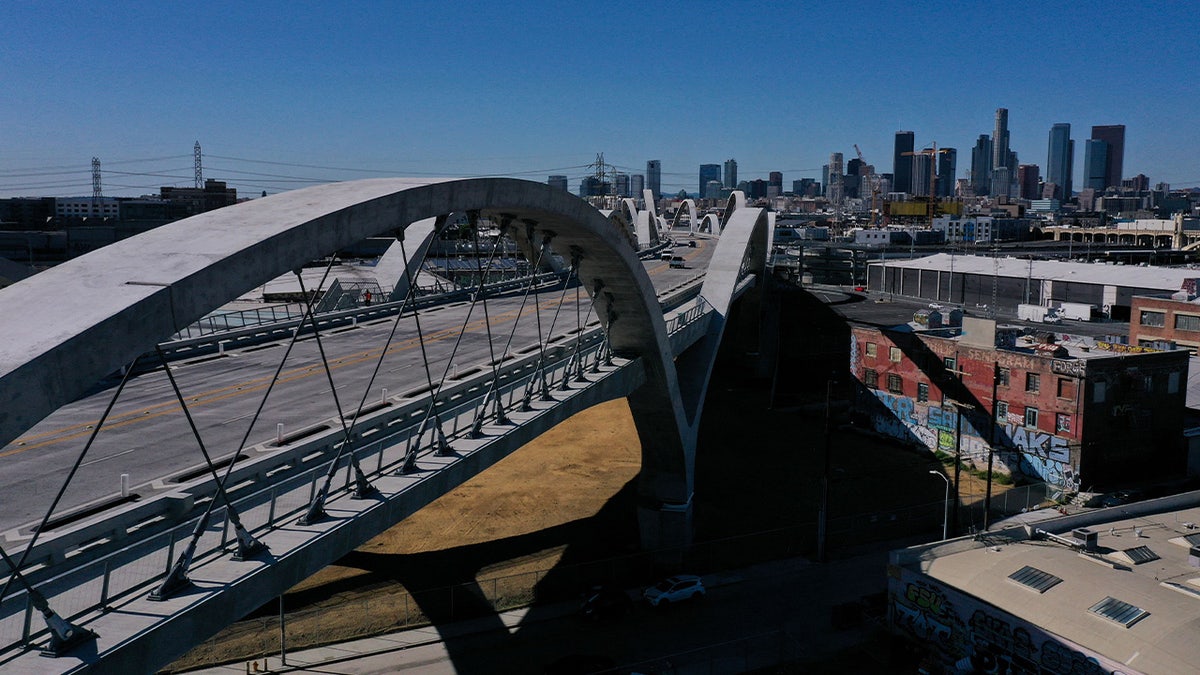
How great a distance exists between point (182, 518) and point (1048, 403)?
1673 inches

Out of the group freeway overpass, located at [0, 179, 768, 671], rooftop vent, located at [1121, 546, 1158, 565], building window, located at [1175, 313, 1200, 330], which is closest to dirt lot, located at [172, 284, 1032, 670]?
freeway overpass, located at [0, 179, 768, 671]

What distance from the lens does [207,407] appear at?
26422 mm

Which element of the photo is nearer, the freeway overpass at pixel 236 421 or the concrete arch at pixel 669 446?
the freeway overpass at pixel 236 421

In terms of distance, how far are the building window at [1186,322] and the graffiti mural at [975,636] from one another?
44.2 meters

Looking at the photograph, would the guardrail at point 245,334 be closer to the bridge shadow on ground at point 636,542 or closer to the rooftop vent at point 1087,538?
the bridge shadow on ground at point 636,542

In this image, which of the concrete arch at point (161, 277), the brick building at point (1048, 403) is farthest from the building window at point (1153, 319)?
the concrete arch at point (161, 277)

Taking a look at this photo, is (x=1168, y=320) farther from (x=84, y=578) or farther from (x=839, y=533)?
(x=84, y=578)

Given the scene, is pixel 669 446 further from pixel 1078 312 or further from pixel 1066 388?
pixel 1078 312

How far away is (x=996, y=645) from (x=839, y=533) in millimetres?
12583

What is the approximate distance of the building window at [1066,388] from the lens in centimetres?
4547

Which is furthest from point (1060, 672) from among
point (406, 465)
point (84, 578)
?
point (84, 578)

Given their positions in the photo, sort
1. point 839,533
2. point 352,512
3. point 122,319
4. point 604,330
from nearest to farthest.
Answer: point 122,319, point 352,512, point 604,330, point 839,533

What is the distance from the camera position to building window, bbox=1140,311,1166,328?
62.8 m

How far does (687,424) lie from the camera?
130ft
